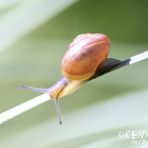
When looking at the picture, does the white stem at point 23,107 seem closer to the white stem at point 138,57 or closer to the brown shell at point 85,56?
the brown shell at point 85,56

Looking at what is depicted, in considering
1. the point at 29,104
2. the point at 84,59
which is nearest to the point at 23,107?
the point at 29,104

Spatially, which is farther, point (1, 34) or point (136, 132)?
point (1, 34)

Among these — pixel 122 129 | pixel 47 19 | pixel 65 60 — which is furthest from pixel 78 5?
pixel 122 129

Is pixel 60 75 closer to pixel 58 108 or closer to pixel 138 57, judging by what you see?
pixel 58 108

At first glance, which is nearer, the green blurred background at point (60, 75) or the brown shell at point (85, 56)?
the brown shell at point (85, 56)

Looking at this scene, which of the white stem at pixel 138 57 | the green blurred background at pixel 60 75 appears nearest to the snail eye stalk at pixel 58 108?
the green blurred background at pixel 60 75

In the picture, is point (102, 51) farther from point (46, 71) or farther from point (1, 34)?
point (1, 34)
